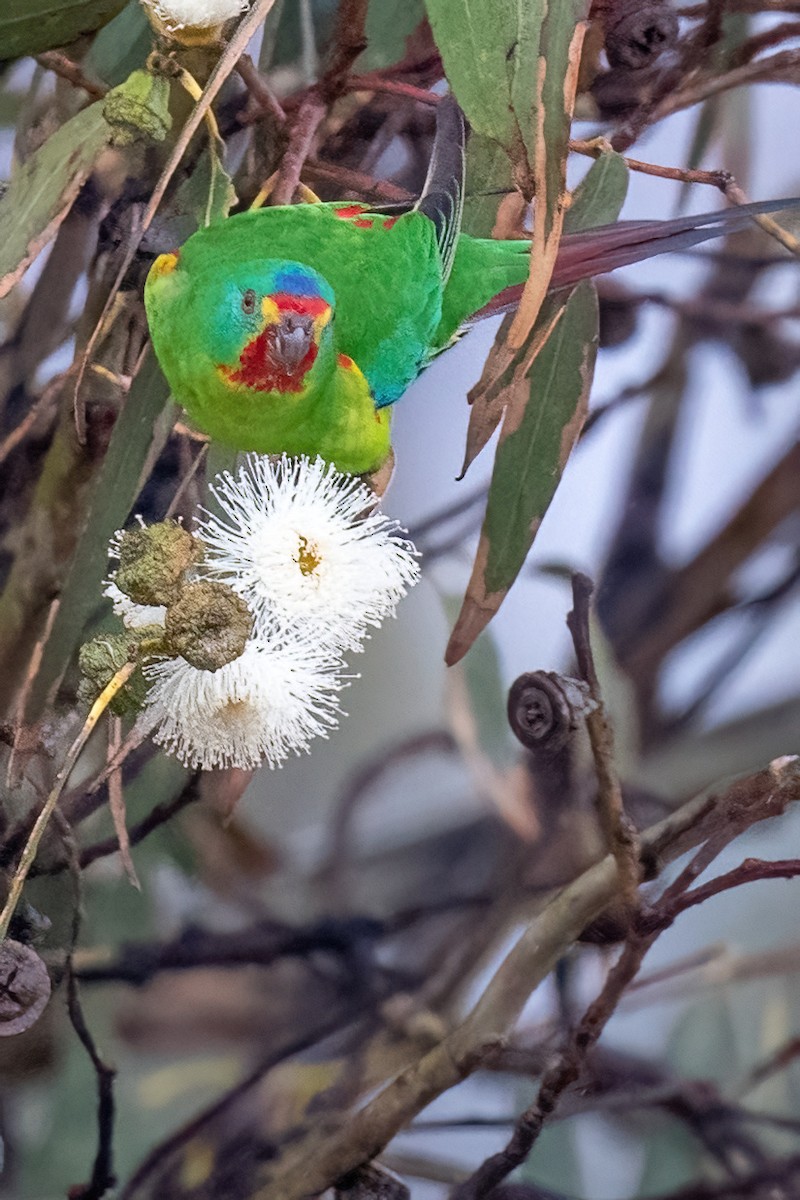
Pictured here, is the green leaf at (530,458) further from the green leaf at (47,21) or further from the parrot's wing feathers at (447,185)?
the green leaf at (47,21)

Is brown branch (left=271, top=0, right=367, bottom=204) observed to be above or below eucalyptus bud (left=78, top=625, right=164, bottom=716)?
above

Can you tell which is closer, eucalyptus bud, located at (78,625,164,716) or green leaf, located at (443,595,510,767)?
eucalyptus bud, located at (78,625,164,716)

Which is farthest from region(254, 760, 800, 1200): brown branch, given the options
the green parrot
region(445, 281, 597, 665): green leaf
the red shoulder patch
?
the red shoulder patch

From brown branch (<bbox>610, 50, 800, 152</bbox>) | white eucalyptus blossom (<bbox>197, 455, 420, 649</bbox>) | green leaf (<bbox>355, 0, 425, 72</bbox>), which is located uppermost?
brown branch (<bbox>610, 50, 800, 152</bbox>)

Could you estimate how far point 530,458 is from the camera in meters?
0.57

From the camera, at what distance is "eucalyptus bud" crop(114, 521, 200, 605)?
47cm

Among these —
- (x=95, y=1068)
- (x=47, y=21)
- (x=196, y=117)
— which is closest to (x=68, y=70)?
(x=47, y=21)

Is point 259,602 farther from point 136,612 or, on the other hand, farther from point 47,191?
point 47,191

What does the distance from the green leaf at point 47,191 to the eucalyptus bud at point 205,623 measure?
0.21 meters

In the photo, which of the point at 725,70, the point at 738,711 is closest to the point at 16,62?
the point at 725,70

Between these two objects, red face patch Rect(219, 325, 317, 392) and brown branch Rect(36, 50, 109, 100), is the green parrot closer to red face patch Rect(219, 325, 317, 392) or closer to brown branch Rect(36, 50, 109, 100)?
red face patch Rect(219, 325, 317, 392)

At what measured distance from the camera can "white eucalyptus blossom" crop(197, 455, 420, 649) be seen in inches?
19.3

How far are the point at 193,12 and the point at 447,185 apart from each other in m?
0.16

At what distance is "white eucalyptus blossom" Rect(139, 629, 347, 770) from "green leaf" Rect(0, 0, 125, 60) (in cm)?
37
